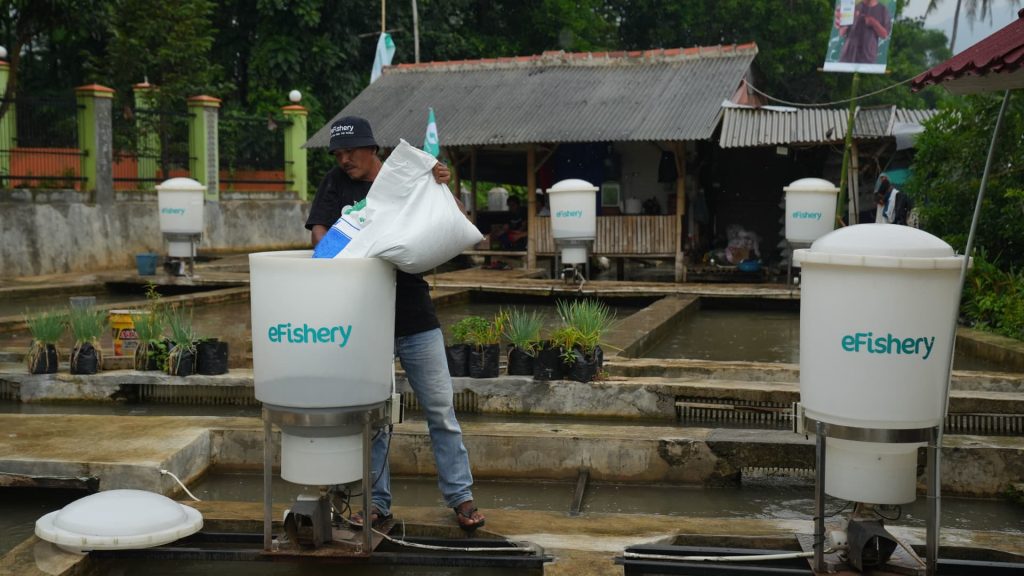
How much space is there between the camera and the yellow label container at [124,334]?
26.3ft

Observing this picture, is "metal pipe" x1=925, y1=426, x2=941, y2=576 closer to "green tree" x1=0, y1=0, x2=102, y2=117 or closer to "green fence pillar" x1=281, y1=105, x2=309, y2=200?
"green tree" x1=0, y1=0, x2=102, y2=117

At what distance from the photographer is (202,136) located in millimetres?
20469

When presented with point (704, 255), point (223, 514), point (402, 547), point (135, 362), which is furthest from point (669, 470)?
point (704, 255)

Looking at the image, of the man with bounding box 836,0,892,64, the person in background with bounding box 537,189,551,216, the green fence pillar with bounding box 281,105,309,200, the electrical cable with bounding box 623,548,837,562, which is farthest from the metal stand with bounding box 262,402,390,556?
the green fence pillar with bounding box 281,105,309,200

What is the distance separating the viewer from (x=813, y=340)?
359 centimetres

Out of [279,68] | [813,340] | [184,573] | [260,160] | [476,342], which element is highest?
[279,68]

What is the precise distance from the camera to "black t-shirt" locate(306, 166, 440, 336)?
4.15 meters

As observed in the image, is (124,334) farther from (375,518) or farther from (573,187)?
(573,187)

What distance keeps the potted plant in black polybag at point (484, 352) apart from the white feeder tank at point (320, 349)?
336 centimetres

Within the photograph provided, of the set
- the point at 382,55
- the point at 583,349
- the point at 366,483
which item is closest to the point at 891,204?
the point at 583,349

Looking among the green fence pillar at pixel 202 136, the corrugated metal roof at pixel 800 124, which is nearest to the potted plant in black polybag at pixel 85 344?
the corrugated metal roof at pixel 800 124

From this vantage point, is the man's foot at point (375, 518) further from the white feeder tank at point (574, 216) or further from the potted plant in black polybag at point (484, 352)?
the white feeder tank at point (574, 216)

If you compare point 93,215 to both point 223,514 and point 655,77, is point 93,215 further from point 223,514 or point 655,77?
point 223,514

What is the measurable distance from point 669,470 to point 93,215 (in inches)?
580
